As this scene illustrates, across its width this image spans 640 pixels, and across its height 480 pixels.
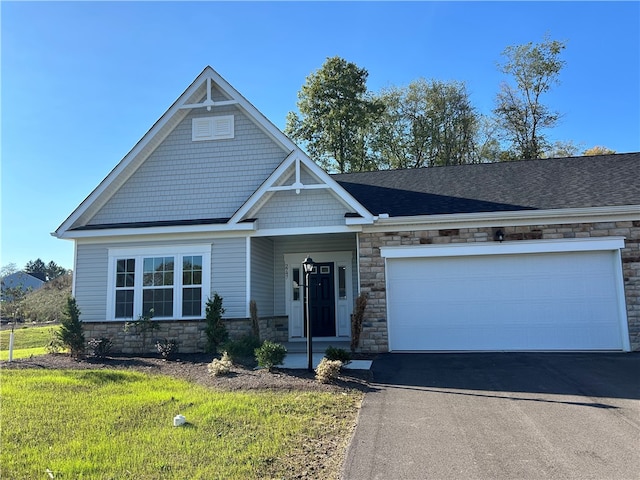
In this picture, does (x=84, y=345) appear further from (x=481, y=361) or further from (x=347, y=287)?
(x=481, y=361)

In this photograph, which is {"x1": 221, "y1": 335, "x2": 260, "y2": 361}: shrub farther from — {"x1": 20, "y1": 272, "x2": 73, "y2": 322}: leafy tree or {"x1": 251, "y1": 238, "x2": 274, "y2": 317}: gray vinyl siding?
{"x1": 20, "y1": 272, "x2": 73, "y2": 322}: leafy tree

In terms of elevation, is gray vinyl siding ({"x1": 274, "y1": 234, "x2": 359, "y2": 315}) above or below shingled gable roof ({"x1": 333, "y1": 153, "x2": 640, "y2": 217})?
below

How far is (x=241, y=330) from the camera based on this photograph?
11.0 meters

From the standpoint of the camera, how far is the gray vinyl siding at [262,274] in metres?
11.8

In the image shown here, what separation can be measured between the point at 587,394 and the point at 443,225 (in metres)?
5.10

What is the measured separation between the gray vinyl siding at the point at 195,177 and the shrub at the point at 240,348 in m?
3.64

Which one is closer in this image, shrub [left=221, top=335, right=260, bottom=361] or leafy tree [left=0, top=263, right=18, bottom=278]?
shrub [left=221, top=335, right=260, bottom=361]

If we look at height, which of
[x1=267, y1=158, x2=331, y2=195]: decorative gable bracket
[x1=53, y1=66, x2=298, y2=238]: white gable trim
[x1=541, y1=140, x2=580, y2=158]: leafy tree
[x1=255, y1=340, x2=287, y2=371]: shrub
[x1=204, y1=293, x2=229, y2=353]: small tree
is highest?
[x1=541, y1=140, x2=580, y2=158]: leafy tree

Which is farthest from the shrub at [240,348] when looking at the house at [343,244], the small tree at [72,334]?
the small tree at [72,334]

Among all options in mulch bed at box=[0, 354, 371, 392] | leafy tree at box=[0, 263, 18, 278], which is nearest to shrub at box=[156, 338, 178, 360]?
mulch bed at box=[0, 354, 371, 392]

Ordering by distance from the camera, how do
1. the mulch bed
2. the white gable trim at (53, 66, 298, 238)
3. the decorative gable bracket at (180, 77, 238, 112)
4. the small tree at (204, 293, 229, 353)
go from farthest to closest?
the decorative gable bracket at (180, 77, 238, 112), the white gable trim at (53, 66, 298, 238), the small tree at (204, 293, 229, 353), the mulch bed

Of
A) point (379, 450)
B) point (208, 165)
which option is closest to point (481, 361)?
point (379, 450)

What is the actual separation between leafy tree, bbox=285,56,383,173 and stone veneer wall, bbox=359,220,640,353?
18.7m

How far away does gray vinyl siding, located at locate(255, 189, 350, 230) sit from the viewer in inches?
439
